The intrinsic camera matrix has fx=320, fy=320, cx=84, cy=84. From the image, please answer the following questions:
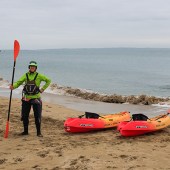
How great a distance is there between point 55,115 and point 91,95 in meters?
7.59

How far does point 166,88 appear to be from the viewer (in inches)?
1044

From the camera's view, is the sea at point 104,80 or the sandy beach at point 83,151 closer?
the sandy beach at point 83,151

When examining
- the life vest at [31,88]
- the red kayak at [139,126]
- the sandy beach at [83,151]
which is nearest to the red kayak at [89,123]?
the sandy beach at [83,151]

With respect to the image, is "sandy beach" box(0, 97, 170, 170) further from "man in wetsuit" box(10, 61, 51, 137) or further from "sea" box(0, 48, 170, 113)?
"sea" box(0, 48, 170, 113)

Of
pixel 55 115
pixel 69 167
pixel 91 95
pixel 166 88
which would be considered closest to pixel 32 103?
pixel 69 167

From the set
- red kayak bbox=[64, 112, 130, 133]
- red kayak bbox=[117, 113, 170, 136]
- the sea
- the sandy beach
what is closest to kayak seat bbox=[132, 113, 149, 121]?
red kayak bbox=[117, 113, 170, 136]

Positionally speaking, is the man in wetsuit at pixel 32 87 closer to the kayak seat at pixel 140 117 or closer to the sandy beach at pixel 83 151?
the sandy beach at pixel 83 151

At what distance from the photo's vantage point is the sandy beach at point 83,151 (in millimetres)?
5199

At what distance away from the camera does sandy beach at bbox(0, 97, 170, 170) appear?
520cm

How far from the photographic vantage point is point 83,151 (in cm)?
596

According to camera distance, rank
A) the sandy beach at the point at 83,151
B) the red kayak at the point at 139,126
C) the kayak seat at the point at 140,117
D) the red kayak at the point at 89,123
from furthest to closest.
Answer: the kayak seat at the point at 140,117 < the red kayak at the point at 89,123 < the red kayak at the point at 139,126 < the sandy beach at the point at 83,151

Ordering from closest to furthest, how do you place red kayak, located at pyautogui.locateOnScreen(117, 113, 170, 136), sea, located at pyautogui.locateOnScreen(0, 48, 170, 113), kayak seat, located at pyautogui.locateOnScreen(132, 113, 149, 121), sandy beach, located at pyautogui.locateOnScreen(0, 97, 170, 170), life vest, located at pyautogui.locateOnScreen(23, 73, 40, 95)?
sandy beach, located at pyautogui.locateOnScreen(0, 97, 170, 170)
life vest, located at pyautogui.locateOnScreen(23, 73, 40, 95)
red kayak, located at pyautogui.locateOnScreen(117, 113, 170, 136)
kayak seat, located at pyautogui.locateOnScreen(132, 113, 149, 121)
sea, located at pyautogui.locateOnScreen(0, 48, 170, 113)

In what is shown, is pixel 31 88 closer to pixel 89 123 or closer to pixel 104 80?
pixel 89 123

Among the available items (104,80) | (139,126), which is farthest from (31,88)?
(104,80)
